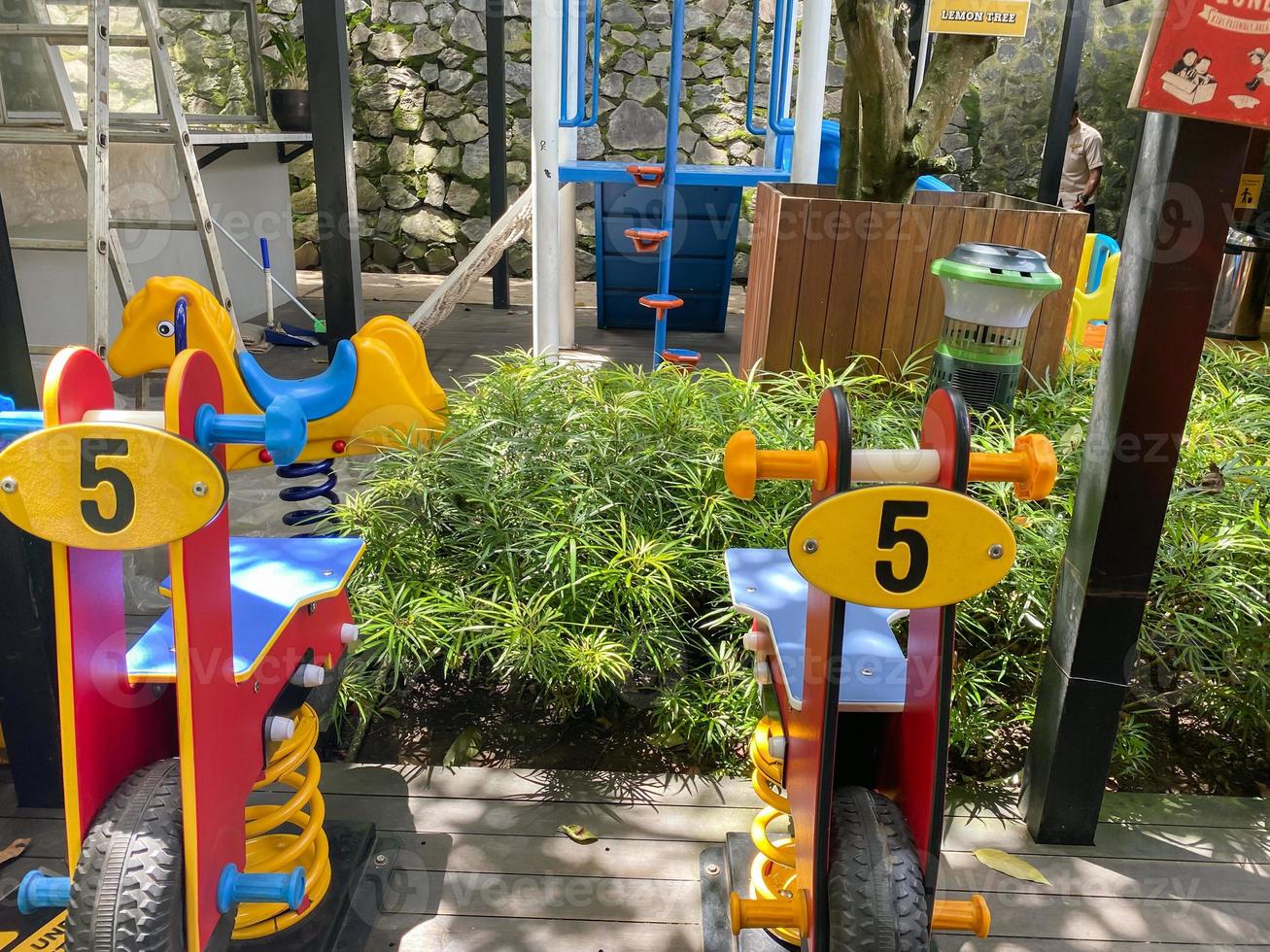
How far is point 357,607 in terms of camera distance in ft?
7.54

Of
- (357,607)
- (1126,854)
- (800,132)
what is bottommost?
(1126,854)

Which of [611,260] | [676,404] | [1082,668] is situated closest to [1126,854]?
[1082,668]

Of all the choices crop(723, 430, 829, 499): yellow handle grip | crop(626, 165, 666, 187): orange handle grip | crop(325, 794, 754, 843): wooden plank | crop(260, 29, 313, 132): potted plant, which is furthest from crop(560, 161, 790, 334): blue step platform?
crop(723, 430, 829, 499): yellow handle grip

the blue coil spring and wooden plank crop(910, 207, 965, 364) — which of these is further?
wooden plank crop(910, 207, 965, 364)

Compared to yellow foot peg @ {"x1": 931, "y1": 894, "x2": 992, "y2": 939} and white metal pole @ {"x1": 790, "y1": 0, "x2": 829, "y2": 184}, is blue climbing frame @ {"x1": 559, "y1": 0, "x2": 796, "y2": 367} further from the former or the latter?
yellow foot peg @ {"x1": 931, "y1": 894, "x2": 992, "y2": 939}

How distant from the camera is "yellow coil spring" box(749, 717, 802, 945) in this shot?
158 cm

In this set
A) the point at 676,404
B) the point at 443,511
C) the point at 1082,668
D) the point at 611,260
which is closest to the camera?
the point at 1082,668

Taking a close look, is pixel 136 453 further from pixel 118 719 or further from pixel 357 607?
pixel 357 607

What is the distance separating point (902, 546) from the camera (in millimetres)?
1125

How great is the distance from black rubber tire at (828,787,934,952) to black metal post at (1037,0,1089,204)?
17.2 feet

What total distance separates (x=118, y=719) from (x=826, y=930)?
0.99 meters

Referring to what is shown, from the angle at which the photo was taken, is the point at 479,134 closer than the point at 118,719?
No

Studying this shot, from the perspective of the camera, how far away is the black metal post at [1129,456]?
1558mm

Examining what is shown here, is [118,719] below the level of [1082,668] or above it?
above
